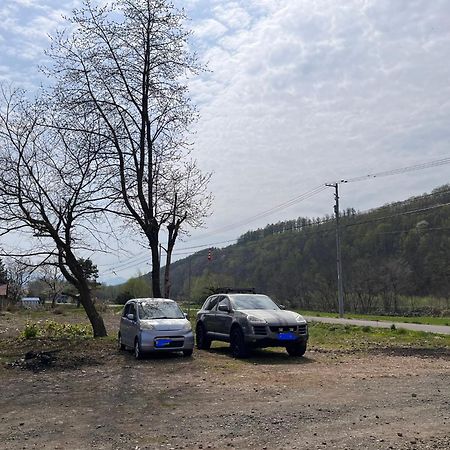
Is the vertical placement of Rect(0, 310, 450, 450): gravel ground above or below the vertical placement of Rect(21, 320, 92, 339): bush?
below

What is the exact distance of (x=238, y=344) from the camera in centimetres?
1516

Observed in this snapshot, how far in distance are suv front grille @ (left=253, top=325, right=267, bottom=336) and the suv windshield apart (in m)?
1.37

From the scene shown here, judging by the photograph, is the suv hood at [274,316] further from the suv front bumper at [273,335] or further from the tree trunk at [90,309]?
the tree trunk at [90,309]

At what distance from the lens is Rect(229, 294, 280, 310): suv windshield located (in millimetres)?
16172

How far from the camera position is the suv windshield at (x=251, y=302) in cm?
1617

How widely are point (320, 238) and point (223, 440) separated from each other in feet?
187

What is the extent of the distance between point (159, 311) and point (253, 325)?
289cm

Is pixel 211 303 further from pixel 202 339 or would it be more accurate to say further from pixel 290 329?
pixel 290 329

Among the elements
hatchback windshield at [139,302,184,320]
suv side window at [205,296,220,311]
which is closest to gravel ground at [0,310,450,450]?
hatchback windshield at [139,302,184,320]

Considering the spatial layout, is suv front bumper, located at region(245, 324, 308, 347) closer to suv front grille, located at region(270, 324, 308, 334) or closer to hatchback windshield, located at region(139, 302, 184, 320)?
suv front grille, located at region(270, 324, 308, 334)

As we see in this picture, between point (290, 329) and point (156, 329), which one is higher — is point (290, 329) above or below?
below

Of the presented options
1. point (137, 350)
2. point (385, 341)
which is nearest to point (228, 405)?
point (137, 350)

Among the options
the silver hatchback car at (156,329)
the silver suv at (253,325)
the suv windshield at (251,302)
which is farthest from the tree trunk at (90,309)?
the suv windshield at (251,302)

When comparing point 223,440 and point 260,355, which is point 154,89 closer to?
point 260,355
